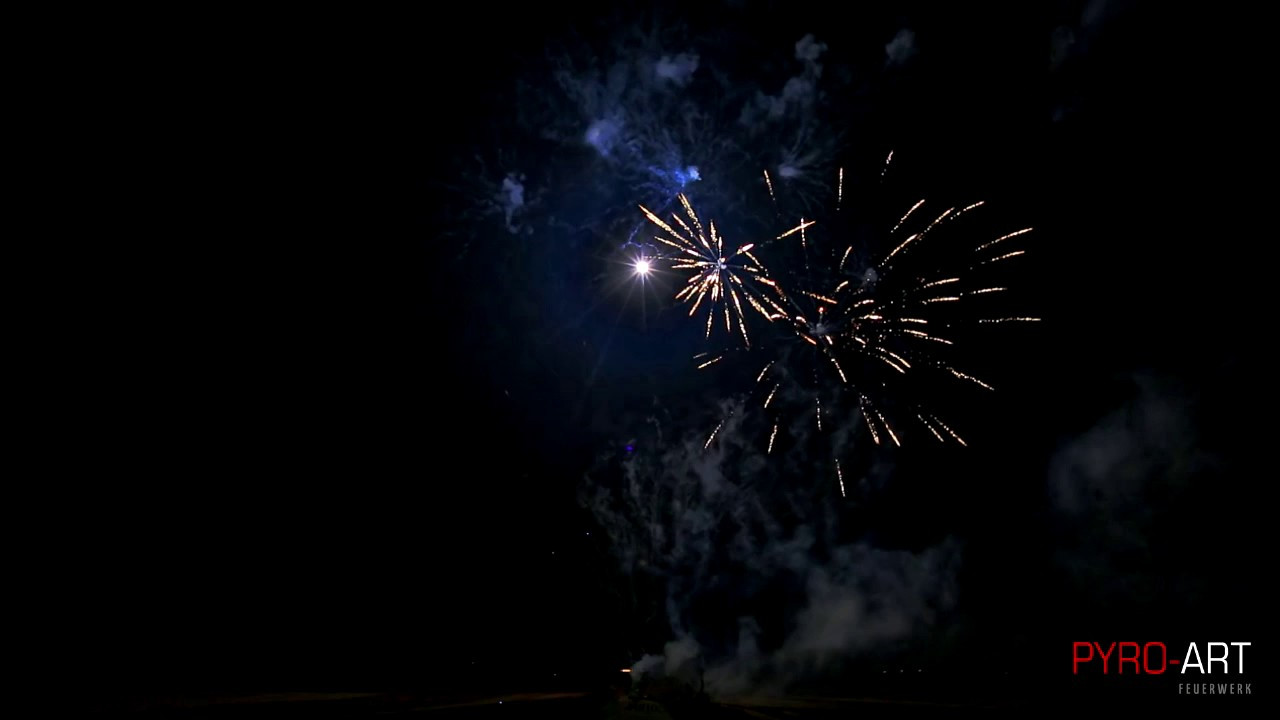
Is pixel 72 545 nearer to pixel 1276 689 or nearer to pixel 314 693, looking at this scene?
pixel 314 693

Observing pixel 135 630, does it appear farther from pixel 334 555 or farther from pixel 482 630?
pixel 482 630

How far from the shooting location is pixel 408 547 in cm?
3441

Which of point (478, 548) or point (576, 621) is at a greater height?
point (478, 548)

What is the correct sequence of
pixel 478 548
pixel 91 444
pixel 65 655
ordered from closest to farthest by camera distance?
pixel 65 655 → pixel 91 444 → pixel 478 548

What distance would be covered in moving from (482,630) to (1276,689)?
48.1 metres

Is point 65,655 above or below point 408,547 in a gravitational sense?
below

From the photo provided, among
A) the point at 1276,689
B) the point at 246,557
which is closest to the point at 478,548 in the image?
the point at 246,557

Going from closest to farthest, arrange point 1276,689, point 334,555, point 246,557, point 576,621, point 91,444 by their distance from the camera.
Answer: point 91,444 → point 246,557 → point 334,555 → point 1276,689 → point 576,621

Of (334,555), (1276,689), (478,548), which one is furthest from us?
(478,548)

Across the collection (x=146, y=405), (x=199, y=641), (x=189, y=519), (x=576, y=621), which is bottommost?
(x=576, y=621)

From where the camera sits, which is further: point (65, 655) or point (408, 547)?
point (408, 547)

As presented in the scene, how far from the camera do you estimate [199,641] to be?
23016 millimetres

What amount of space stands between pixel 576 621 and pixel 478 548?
23.3 m

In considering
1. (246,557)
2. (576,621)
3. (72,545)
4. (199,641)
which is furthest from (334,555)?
(576,621)
